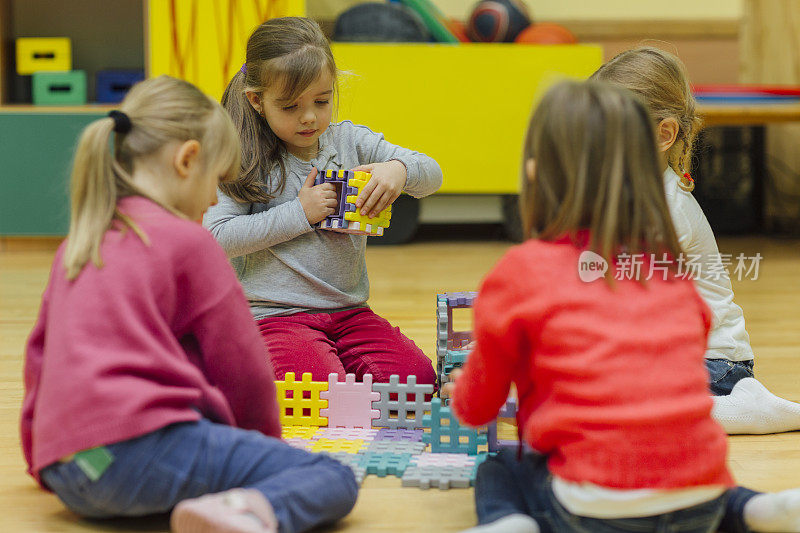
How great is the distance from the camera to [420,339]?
169 centimetres

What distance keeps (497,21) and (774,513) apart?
2.17 meters

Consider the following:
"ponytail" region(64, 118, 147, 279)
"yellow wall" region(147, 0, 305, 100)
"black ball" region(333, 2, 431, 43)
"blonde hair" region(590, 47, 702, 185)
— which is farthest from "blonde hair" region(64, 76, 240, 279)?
"black ball" region(333, 2, 431, 43)

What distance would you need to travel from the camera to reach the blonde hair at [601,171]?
2.66 ft

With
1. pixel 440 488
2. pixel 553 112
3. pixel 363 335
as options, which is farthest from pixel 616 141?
pixel 363 335

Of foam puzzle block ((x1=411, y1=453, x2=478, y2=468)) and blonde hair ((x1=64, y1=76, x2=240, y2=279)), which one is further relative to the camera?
foam puzzle block ((x1=411, y1=453, x2=478, y2=468))

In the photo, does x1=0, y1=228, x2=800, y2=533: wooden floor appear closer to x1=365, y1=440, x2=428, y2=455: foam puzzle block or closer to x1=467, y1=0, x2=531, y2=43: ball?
x1=365, y1=440, x2=428, y2=455: foam puzzle block

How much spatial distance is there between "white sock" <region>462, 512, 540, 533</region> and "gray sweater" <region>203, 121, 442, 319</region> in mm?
598

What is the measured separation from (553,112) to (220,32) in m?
1.95

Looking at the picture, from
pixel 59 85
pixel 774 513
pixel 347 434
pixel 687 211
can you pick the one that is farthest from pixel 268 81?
pixel 59 85

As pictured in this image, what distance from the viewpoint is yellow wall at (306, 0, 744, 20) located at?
322 centimetres

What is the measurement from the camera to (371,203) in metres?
1.28

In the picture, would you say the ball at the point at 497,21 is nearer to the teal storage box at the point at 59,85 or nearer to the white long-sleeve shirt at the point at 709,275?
the teal storage box at the point at 59,85

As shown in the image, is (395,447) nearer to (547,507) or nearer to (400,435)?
(400,435)

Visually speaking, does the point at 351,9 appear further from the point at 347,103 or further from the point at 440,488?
the point at 440,488
